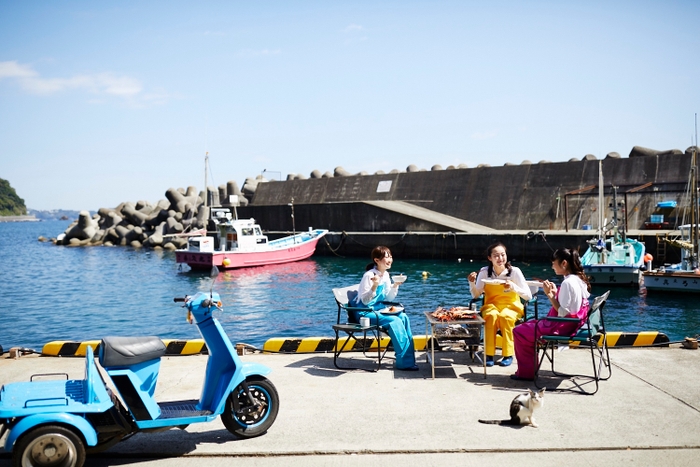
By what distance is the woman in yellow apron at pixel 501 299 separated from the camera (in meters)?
6.82

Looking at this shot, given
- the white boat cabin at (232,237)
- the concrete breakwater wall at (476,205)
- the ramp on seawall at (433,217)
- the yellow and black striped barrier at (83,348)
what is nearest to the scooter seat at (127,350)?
the yellow and black striped barrier at (83,348)

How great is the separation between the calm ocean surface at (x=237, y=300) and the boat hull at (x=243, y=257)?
637mm

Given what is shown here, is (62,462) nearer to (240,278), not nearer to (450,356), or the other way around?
(450,356)

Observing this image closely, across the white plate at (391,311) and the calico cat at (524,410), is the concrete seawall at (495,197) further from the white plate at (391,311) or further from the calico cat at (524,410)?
the calico cat at (524,410)

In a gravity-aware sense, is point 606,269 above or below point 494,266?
below

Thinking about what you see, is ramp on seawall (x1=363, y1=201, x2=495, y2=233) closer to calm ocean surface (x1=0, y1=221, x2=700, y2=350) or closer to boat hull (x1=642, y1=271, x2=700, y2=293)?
Result: calm ocean surface (x1=0, y1=221, x2=700, y2=350)

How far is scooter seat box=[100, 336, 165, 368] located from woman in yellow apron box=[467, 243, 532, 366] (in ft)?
11.9

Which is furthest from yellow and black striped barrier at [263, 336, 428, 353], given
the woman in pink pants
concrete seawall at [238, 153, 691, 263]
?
concrete seawall at [238, 153, 691, 263]

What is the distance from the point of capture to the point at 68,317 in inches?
803

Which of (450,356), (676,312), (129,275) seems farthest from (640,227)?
(450,356)

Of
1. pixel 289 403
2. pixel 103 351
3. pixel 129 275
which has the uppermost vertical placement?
pixel 103 351

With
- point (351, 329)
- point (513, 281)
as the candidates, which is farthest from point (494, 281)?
point (351, 329)

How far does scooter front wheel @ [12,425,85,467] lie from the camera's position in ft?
13.1

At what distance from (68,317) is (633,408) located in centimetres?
1891
